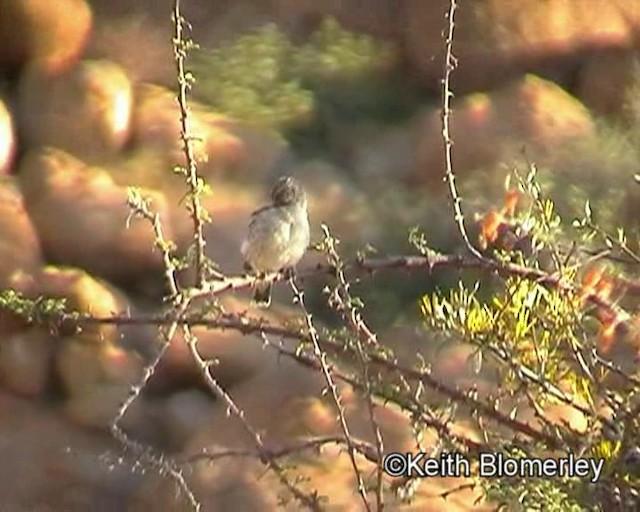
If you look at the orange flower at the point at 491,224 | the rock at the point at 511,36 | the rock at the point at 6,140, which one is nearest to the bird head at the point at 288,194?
the rock at the point at 511,36

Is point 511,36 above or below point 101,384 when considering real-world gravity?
above

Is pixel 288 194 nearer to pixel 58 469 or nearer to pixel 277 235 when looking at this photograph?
pixel 277 235

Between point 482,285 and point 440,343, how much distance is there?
0.59 feet

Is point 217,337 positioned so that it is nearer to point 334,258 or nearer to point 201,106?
point 201,106

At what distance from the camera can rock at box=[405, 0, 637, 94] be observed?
2.69 m

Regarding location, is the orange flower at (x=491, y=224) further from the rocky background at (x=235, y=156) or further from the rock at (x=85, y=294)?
the rock at (x=85, y=294)

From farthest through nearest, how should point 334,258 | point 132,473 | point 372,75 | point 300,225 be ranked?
point 372,75
point 132,473
point 300,225
point 334,258

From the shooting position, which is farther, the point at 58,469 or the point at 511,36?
the point at 511,36

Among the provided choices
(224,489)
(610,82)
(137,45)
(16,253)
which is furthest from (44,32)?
(610,82)

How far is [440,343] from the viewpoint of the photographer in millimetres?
2303

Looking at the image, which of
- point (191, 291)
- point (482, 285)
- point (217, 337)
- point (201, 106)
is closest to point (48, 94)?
point (201, 106)

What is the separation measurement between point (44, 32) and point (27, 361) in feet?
2.07

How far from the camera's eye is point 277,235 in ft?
7.38

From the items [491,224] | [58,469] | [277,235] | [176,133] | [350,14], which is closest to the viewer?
[491,224]
